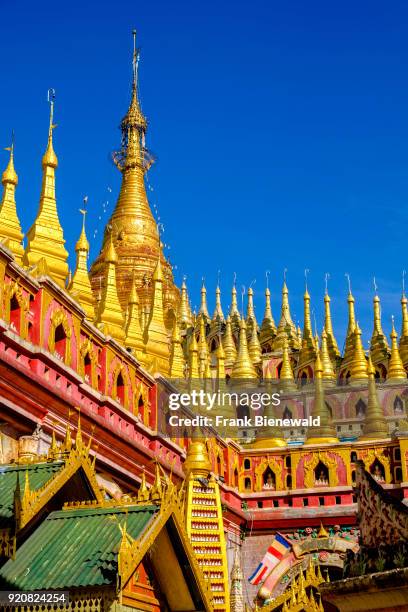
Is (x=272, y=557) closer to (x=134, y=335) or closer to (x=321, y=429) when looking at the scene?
(x=321, y=429)

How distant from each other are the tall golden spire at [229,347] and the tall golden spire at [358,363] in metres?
5.89

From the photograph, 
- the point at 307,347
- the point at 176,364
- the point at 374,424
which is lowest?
the point at 374,424

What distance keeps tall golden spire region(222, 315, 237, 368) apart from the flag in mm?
15739

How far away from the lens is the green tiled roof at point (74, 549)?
27.3ft

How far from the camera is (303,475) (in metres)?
31.5

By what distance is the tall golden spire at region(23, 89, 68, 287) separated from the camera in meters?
19.9

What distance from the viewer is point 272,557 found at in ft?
100

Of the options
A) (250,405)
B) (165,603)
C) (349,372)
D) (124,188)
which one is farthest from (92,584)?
(124,188)

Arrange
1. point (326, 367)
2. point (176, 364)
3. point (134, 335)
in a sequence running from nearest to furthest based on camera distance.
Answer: point (134, 335)
point (176, 364)
point (326, 367)

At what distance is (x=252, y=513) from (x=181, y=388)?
6350 mm

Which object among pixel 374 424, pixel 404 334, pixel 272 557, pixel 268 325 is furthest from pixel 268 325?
A: pixel 272 557

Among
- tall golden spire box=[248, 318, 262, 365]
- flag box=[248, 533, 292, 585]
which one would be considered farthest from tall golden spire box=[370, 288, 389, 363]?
flag box=[248, 533, 292, 585]

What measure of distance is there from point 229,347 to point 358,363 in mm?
7935

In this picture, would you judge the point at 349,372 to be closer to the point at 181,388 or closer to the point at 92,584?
the point at 181,388
